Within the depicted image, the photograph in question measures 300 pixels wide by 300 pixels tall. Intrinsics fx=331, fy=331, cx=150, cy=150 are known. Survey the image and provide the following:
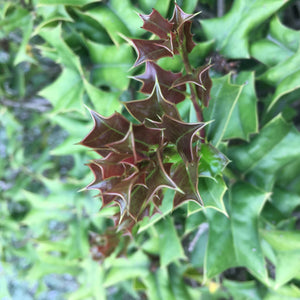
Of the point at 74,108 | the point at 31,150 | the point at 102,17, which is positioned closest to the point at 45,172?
the point at 31,150

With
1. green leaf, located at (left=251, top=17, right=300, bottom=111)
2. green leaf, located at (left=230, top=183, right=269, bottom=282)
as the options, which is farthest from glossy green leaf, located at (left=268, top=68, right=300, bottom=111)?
green leaf, located at (left=230, top=183, right=269, bottom=282)

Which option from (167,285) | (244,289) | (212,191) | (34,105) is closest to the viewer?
(212,191)

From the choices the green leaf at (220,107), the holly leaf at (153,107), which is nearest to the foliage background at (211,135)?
the green leaf at (220,107)

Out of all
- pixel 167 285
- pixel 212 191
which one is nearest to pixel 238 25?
pixel 212 191

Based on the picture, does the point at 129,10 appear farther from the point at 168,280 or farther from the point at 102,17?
the point at 168,280

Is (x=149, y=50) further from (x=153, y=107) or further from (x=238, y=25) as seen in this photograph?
(x=238, y=25)

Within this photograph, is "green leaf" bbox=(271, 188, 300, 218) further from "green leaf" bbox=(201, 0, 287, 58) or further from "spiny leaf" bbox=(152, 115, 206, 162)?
"spiny leaf" bbox=(152, 115, 206, 162)
